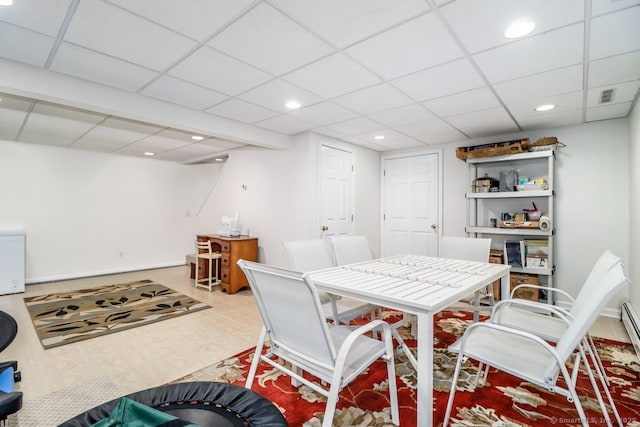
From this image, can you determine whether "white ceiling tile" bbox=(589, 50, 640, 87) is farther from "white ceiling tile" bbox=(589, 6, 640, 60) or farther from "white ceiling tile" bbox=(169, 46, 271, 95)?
"white ceiling tile" bbox=(169, 46, 271, 95)

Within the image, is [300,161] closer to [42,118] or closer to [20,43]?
[20,43]

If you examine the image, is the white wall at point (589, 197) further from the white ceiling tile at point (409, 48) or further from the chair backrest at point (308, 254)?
the chair backrest at point (308, 254)

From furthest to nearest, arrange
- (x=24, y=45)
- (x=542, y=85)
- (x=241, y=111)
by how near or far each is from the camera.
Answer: (x=241, y=111) < (x=542, y=85) < (x=24, y=45)

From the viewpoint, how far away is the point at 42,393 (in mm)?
2078

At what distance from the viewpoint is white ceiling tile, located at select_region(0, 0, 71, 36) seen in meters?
1.63

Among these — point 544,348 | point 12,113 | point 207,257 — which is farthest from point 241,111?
point 544,348

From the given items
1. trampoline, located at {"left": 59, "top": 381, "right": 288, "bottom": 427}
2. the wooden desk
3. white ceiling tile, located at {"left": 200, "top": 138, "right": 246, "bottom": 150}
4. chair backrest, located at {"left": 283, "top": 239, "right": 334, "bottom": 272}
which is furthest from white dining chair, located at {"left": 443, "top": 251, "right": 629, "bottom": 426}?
white ceiling tile, located at {"left": 200, "top": 138, "right": 246, "bottom": 150}

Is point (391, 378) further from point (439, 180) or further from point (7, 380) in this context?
point (439, 180)

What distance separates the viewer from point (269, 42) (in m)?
2.01

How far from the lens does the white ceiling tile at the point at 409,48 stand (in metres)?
1.85

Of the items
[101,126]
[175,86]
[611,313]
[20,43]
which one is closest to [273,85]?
[175,86]

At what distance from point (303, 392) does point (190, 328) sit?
1.75m

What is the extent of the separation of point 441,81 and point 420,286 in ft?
5.81

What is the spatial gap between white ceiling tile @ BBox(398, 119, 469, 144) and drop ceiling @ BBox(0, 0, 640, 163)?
0.05 m
